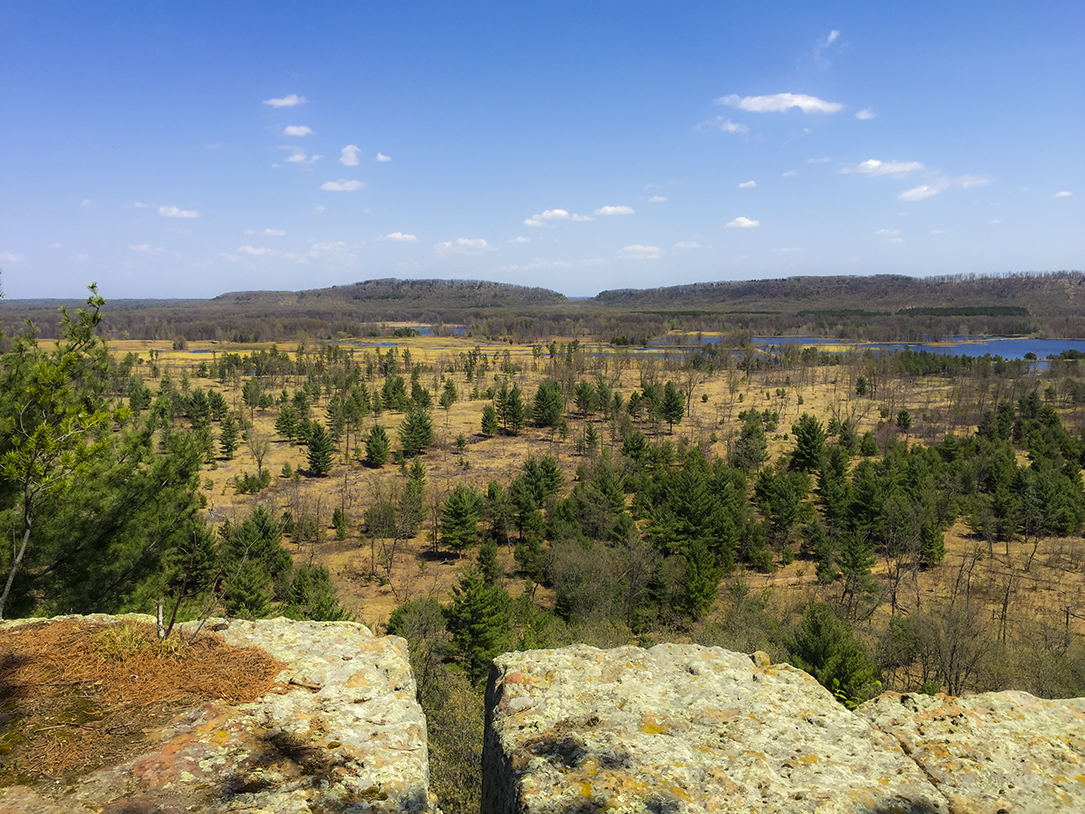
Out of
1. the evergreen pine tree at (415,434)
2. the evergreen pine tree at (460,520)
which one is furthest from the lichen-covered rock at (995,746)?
the evergreen pine tree at (415,434)

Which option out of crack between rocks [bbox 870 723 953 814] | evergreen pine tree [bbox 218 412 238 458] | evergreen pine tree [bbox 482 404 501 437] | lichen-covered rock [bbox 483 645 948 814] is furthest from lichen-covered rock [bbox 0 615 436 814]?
evergreen pine tree [bbox 482 404 501 437]

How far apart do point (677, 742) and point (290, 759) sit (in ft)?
11.7

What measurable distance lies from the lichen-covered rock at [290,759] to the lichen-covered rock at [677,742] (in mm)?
977

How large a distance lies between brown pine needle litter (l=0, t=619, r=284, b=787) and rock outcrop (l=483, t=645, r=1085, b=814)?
9.51 ft

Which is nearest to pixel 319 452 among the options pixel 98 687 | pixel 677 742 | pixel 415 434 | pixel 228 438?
pixel 415 434

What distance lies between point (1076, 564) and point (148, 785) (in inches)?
2050

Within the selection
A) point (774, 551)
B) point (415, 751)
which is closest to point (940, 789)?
point (415, 751)

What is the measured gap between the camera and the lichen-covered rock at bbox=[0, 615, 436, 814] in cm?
465

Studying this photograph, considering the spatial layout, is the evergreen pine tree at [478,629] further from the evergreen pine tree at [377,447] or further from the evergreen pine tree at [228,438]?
the evergreen pine tree at [228,438]

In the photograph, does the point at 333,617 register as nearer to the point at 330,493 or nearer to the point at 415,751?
the point at 415,751

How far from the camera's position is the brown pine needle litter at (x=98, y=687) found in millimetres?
5090

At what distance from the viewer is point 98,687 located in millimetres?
6012

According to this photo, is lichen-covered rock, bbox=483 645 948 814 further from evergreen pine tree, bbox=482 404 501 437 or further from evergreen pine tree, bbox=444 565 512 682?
evergreen pine tree, bbox=482 404 501 437

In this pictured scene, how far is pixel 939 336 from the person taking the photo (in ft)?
609
